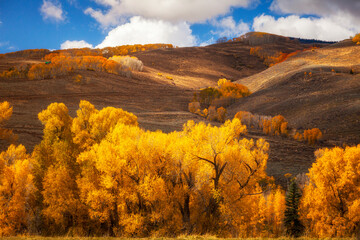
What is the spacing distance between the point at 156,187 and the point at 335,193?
21464 millimetres

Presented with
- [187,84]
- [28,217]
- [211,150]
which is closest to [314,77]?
[187,84]

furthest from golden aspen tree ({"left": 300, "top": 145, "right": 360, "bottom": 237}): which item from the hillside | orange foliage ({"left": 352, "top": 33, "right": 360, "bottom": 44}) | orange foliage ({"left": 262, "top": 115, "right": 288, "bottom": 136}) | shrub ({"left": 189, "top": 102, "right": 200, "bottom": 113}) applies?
orange foliage ({"left": 352, "top": 33, "right": 360, "bottom": 44})

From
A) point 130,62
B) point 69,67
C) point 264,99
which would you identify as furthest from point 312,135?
point 130,62

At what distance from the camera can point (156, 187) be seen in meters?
24.8

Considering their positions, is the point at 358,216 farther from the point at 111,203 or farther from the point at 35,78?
the point at 35,78

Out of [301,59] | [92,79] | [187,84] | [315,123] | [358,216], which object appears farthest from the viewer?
[187,84]

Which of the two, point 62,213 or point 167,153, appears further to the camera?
point 62,213

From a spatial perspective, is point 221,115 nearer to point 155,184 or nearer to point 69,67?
point 155,184

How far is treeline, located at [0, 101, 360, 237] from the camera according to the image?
25844 millimetres

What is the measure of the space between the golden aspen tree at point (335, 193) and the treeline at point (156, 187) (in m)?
0.11

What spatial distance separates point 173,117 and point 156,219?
70703 millimetres

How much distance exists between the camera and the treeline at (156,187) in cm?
2584

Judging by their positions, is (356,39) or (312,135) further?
(356,39)

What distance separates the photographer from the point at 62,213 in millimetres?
31000
